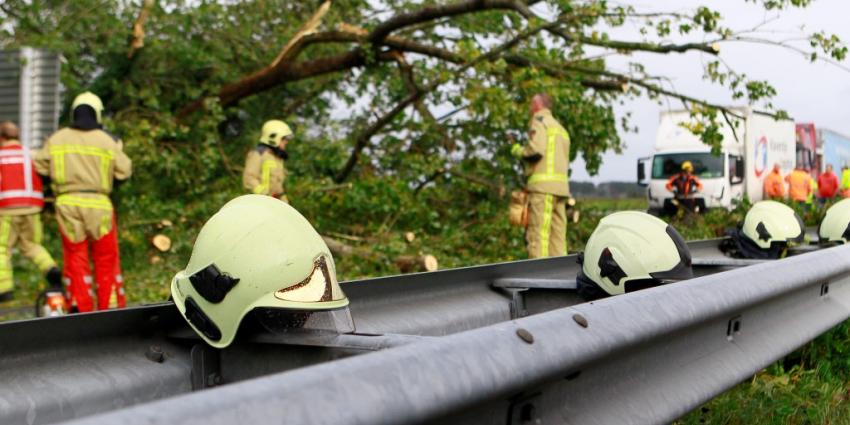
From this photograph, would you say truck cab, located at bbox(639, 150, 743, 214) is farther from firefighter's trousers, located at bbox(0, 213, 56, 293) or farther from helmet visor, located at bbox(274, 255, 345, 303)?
helmet visor, located at bbox(274, 255, 345, 303)

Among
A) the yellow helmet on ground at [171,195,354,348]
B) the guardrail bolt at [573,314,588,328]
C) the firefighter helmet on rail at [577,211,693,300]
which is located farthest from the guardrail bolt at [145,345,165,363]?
the firefighter helmet on rail at [577,211,693,300]

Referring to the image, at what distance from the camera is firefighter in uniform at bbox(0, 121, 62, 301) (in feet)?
28.3

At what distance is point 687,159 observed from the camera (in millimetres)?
29656

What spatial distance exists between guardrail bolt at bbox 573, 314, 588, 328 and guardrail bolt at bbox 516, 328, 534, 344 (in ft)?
0.69

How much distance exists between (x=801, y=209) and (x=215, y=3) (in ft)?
31.9

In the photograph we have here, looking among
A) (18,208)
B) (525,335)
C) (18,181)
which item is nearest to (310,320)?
(525,335)

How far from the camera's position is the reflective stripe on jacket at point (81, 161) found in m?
8.53

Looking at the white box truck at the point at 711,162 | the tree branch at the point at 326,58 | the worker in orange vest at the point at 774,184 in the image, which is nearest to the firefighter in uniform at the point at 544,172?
the tree branch at the point at 326,58

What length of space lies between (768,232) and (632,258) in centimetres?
293

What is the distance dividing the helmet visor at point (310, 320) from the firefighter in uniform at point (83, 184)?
20.3 ft

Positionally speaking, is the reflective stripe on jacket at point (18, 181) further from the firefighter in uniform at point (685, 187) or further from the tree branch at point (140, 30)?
the firefighter in uniform at point (685, 187)

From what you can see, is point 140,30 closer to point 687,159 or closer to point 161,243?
point 161,243

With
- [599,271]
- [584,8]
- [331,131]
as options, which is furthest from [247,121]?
[599,271]

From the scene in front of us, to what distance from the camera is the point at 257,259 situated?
264 cm
